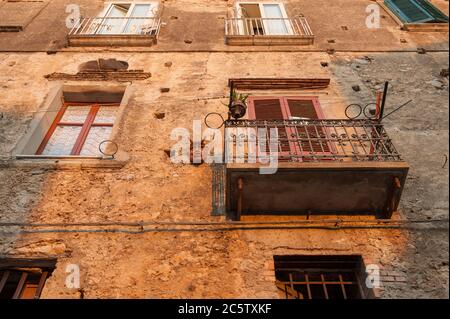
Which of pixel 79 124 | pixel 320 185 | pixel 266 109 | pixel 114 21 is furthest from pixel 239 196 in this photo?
pixel 114 21

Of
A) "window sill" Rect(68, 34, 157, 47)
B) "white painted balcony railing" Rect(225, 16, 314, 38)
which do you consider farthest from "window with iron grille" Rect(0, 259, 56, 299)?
"white painted balcony railing" Rect(225, 16, 314, 38)

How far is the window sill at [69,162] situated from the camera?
5.84 meters

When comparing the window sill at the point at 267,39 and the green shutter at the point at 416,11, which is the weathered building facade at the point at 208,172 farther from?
the green shutter at the point at 416,11

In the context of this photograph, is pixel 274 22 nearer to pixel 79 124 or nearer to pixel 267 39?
pixel 267 39

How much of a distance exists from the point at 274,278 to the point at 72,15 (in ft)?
29.5

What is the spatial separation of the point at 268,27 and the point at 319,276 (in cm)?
675

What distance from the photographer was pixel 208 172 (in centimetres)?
582

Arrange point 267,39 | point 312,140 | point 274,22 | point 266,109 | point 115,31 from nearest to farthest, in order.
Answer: point 312,140
point 266,109
point 267,39
point 115,31
point 274,22

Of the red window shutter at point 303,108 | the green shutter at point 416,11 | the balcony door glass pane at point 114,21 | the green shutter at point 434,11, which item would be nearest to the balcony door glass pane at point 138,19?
the balcony door glass pane at point 114,21

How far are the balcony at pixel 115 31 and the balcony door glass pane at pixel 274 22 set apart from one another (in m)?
2.79

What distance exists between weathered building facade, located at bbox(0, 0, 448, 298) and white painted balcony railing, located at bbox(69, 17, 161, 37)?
0.08 meters
